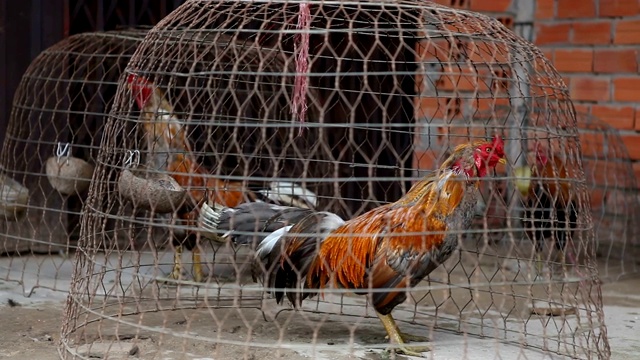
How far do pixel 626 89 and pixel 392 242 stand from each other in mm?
3553

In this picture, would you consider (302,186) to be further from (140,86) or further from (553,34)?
(553,34)

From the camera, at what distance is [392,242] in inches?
175

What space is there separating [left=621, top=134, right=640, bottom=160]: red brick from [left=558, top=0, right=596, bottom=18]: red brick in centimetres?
98

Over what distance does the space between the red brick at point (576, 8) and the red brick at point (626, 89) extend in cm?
58

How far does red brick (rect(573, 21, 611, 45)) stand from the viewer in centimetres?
742

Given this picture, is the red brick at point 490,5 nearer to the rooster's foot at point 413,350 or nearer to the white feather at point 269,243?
the white feather at point 269,243

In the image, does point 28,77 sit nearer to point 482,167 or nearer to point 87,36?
point 87,36

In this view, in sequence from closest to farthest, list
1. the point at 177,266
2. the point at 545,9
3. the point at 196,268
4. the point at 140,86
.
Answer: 1. the point at 140,86
2. the point at 177,266
3. the point at 196,268
4. the point at 545,9

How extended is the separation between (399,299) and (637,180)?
337 cm

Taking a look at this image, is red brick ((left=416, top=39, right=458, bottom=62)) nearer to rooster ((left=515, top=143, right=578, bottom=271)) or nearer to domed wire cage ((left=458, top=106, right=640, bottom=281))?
rooster ((left=515, top=143, right=578, bottom=271))

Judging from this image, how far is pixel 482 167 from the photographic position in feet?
15.0

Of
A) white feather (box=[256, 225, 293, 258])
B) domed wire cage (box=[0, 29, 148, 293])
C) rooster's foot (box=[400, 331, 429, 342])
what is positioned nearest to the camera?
white feather (box=[256, 225, 293, 258])

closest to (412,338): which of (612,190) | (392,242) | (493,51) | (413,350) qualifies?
(413,350)

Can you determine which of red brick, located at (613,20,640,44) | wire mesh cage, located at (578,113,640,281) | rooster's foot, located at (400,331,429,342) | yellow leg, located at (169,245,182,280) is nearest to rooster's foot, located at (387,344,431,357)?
rooster's foot, located at (400,331,429,342)
